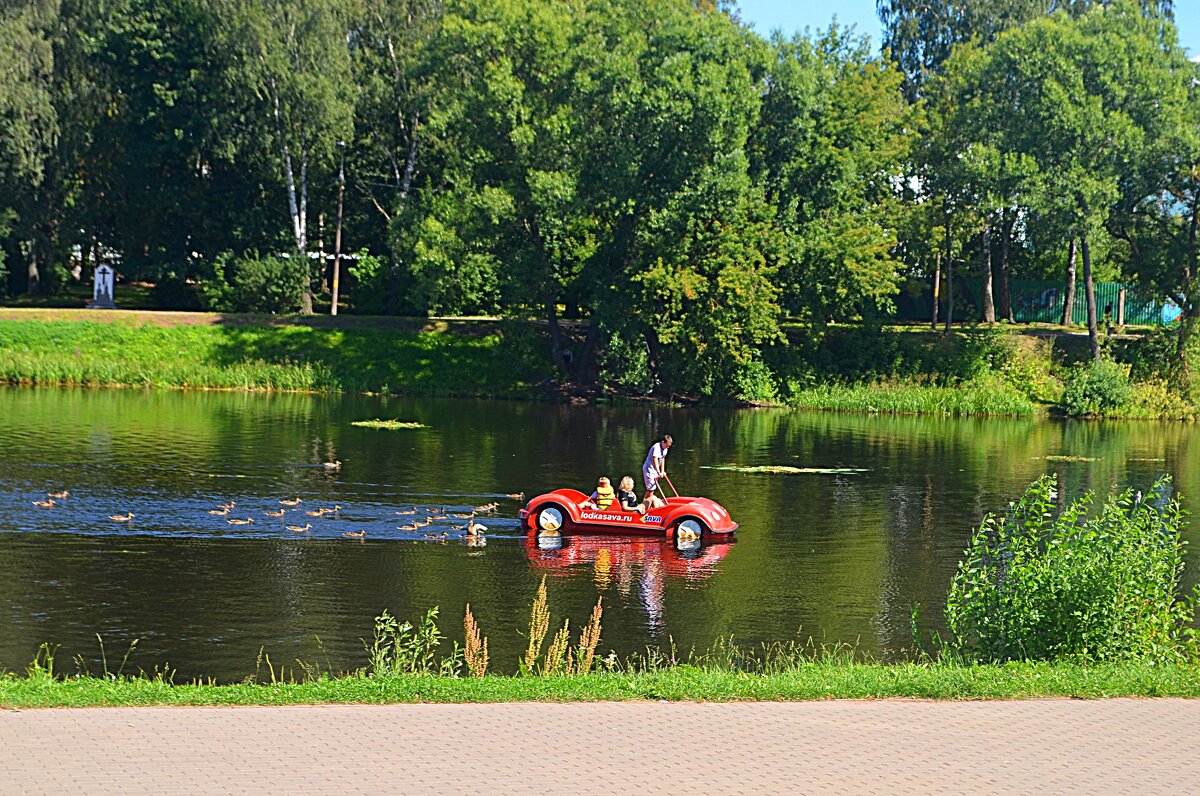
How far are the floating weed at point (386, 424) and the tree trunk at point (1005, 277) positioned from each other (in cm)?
3149

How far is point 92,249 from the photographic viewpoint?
7638 centimetres

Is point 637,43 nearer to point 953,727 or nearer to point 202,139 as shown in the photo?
point 202,139

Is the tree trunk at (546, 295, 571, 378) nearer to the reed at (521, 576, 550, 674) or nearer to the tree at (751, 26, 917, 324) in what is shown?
the tree at (751, 26, 917, 324)

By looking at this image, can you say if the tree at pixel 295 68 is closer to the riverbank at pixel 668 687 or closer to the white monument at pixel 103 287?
the white monument at pixel 103 287

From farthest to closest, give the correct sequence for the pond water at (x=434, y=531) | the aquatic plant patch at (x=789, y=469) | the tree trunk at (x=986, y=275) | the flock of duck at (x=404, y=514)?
the tree trunk at (x=986, y=275) → the aquatic plant patch at (x=789, y=469) → the flock of duck at (x=404, y=514) → the pond water at (x=434, y=531)

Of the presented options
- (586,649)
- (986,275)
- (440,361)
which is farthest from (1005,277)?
(586,649)

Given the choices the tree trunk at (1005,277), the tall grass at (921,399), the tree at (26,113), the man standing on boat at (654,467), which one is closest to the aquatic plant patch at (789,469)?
the man standing on boat at (654,467)

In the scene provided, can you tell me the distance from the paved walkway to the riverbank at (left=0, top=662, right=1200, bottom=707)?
32 cm

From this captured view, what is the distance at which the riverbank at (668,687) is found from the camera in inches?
478

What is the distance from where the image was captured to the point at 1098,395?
5784cm

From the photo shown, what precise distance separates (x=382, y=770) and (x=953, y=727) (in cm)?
496

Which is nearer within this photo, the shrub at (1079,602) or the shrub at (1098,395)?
the shrub at (1079,602)

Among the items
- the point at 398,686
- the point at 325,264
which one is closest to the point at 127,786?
the point at 398,686

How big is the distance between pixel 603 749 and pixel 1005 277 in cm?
6427
